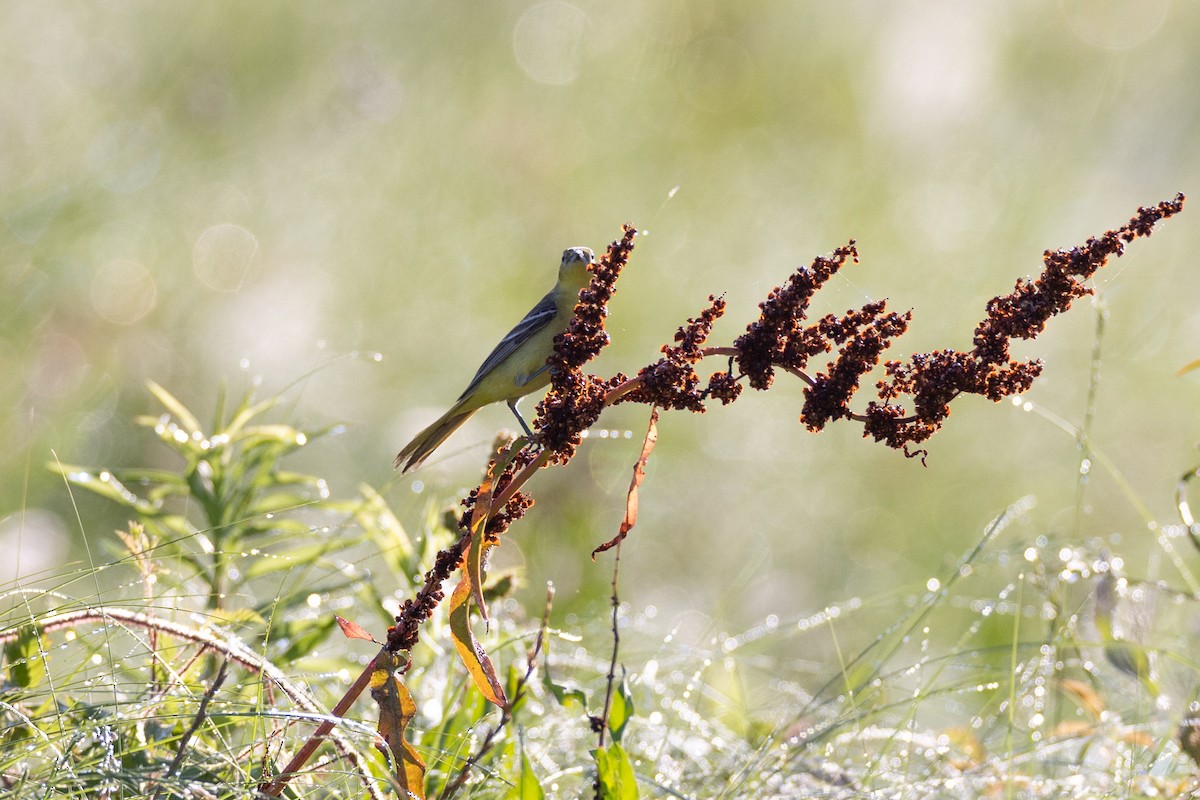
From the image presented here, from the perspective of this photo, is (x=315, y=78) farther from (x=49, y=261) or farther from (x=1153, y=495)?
(x=1153, y=495)

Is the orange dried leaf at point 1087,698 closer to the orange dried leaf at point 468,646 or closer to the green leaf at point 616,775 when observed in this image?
the green leaf at point 616,775

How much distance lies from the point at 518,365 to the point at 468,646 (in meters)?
1.22

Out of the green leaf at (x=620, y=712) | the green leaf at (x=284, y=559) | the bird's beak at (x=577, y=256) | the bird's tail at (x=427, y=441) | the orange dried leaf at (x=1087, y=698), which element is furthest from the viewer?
the orange dried leaf at (x=1087, y=698)

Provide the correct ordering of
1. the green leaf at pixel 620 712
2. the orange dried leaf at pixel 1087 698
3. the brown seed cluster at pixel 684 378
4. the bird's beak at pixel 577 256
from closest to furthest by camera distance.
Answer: the brown seed cluster at pixel 684 378 < the green leaf at pixel 620 712 < the bird's beak at pixel 577 256 < the orange dried leaf at pixel 1087 698

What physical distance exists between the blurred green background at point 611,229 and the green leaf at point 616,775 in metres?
4.34

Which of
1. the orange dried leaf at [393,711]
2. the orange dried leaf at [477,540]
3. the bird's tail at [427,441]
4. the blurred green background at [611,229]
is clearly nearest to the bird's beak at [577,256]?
the bird's tail at [427,441]

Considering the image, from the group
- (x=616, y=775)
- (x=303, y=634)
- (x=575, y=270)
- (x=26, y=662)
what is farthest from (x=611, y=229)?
(x=616, y=775)

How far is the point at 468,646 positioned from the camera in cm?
190

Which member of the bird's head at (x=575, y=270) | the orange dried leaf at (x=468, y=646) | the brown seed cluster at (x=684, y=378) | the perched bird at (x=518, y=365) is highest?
the bird's head at (x=575, y=270)

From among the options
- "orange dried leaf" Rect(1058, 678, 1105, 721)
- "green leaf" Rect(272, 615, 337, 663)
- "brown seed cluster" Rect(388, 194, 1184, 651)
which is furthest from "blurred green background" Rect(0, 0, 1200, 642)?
"brown seed cluster" Rect(388, 194, 1184, 651)

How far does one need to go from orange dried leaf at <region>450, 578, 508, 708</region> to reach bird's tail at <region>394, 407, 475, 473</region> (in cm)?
70

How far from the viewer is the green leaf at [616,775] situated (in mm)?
2092

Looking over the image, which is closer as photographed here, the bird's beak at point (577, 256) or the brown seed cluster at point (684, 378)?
the brown seed cluster at point (684, 378)

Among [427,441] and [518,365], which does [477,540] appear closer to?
[427,441]
